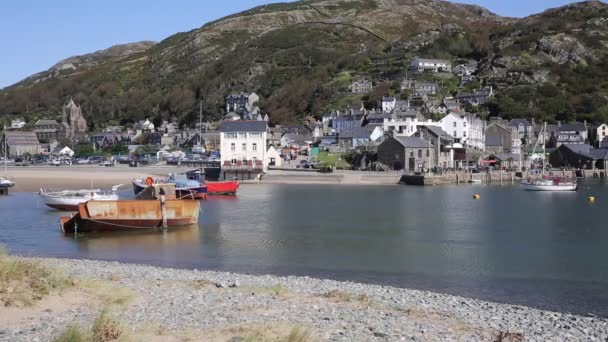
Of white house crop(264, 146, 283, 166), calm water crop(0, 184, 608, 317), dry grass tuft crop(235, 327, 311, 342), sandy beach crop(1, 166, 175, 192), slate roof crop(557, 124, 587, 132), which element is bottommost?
calm water crop(0, 184, 608, 317)

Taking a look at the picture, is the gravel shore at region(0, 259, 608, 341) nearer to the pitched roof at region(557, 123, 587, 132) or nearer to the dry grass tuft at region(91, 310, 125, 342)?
the dry grass tuft at region(91, 310, 125, 342)

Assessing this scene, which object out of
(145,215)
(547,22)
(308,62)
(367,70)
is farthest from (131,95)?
(145,215)

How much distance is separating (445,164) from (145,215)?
52.3 m

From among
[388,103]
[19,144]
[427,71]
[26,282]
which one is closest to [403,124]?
[388,103]

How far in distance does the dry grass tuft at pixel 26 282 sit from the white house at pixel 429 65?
12313 cm

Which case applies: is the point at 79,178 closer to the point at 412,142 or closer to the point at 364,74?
the point at 412,142

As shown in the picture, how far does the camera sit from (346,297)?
14.0 metres

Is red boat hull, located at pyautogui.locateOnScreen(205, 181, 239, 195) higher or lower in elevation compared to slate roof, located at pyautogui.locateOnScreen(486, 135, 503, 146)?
lower

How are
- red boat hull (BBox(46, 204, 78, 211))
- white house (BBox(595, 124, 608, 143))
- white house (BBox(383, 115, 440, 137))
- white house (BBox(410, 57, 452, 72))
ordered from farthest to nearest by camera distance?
white house (BBox(410, 57, 452, 72)) → white house (BBox(595, 124, 608, 143)) → white house (BBox(383, 115, 440, 137)) → red boat hull (BBox(46, 204, 78, 211))

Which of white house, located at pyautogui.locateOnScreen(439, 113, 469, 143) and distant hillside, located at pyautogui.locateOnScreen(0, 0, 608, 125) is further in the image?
distant hillside, located at pyautogui.locateOnScreen(0, 0, 608, 125)

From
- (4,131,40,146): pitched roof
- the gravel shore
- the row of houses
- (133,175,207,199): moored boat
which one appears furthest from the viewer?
the row of houses

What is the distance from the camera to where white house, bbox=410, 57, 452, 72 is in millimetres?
132488

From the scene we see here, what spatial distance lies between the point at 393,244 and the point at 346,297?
12081 mm

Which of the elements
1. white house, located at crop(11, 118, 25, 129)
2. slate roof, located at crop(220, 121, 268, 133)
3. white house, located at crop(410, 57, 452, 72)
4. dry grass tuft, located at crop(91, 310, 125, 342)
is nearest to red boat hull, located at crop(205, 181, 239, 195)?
slate roof, located at crop(220, 121, 268, 133)
